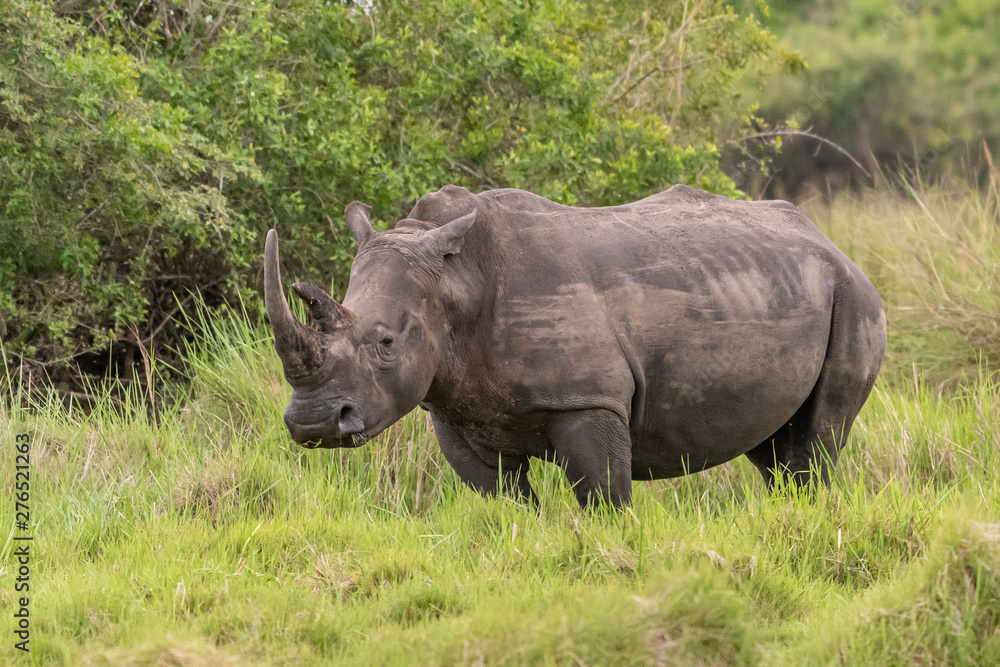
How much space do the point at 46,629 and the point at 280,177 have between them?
4764mm

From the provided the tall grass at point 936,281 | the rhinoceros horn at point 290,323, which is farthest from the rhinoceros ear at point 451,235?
the tall grass at point 936,281

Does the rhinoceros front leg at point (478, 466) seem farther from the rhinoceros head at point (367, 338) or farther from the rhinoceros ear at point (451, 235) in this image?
the rhinoceros ear at point (451, 235)

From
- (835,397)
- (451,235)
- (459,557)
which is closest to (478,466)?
(459,557)

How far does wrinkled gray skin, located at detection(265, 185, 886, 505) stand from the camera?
161 inches

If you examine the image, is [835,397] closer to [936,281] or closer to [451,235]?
[451,235]

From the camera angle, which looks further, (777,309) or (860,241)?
(860,241)

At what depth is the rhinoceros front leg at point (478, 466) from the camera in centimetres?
475

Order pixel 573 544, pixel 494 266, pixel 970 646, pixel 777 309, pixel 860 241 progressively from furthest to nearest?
pixel 860 241, pixel 777 309, pixel 494 266, pixel 573 544, pixel 970 646

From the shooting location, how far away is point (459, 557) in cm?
434

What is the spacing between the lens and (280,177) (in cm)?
811

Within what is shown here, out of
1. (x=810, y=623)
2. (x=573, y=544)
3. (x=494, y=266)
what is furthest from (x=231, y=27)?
(x=810, y=623)

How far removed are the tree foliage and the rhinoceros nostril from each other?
324 centimetres

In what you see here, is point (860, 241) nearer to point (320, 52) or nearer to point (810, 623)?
point (320, 52)

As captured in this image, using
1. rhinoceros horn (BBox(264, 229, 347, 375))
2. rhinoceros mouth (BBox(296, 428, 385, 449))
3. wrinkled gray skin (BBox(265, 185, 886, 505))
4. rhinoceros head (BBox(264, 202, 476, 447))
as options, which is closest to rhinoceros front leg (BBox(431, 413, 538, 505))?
wrinkled gray skin (BBox(265, 185, 886, 505))
